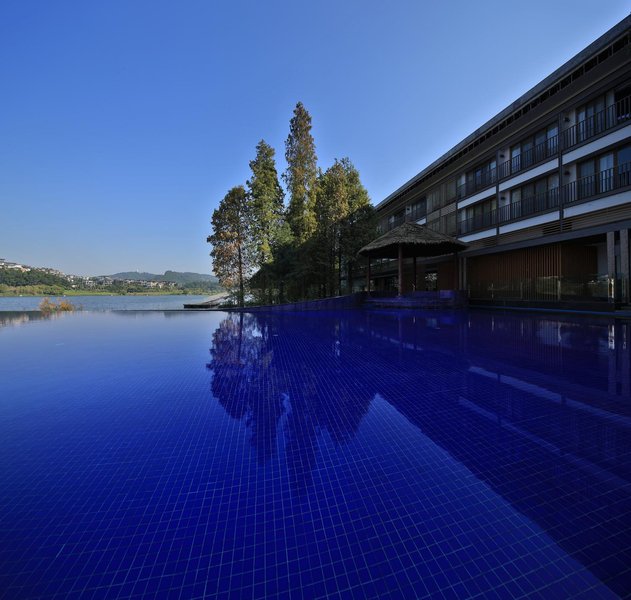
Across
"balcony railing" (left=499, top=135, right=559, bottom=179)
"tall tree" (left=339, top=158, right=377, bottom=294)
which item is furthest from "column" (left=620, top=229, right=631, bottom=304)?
"tall tree" (left=339, top=158, right=377, bottom=294)

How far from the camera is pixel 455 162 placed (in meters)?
20.3

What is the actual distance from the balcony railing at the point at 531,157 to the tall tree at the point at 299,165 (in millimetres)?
10855

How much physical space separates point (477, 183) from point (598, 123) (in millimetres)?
6969

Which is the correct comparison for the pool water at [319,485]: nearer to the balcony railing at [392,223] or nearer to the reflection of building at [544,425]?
the reflection of building at [544,425]

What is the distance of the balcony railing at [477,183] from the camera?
704 inches

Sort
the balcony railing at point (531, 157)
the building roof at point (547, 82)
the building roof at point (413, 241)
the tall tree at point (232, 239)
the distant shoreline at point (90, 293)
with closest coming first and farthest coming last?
the building roof at point (547, 82) < the balcony railing at point (531, 157) < the building roof at point (413, 241) < the tall tree at point (232, 239) < the distant shoreline at point (90, 293)

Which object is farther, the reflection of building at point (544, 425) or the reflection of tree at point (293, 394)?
the reflection of tree at point (293, 394)

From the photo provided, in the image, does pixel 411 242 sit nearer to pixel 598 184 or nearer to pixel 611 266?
pixel 598 184

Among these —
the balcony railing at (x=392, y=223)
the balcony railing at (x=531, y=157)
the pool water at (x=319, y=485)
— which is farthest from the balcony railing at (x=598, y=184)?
the balcony railing at (x=392, y=223)

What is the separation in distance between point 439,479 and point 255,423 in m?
1.72

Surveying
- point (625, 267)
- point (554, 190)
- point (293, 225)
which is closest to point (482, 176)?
point (554, 190)

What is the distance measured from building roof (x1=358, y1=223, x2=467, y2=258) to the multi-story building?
106 inches

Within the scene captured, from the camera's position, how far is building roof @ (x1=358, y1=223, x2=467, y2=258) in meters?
15.7

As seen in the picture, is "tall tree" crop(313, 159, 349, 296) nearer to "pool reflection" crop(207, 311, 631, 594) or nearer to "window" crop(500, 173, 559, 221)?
"window" crop(500, 173, 559, 221)
